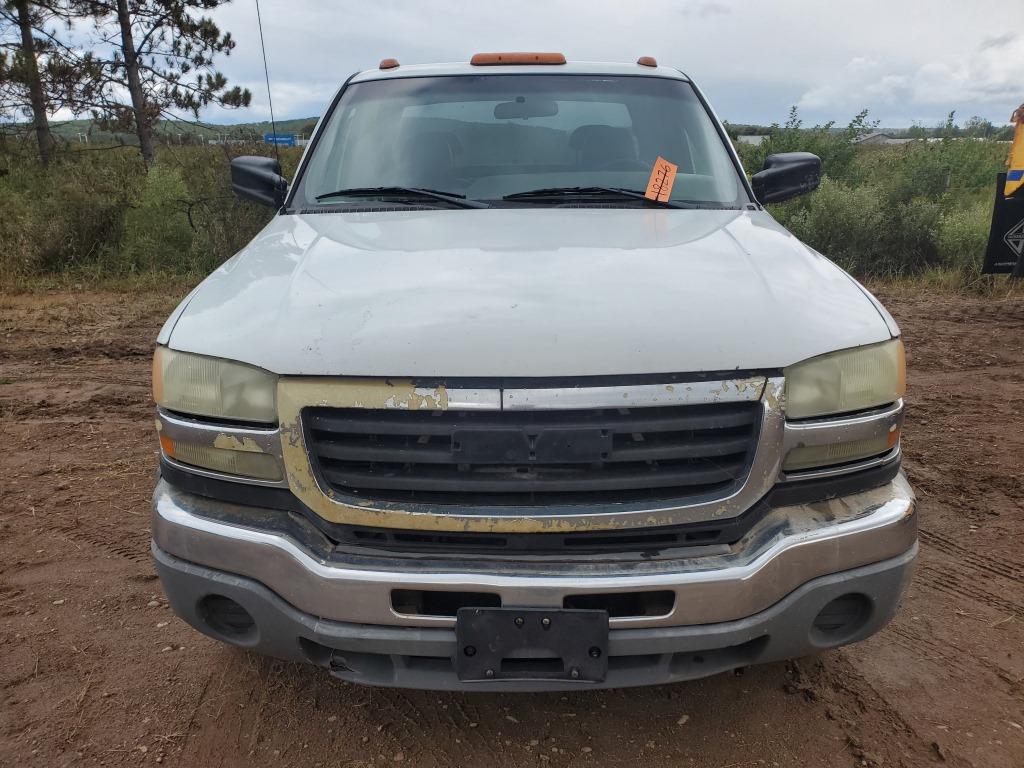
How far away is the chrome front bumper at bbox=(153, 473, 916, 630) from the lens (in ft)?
5.89

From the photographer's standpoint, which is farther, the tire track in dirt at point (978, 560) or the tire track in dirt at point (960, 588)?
the tire track in dirt at point (978, 560)

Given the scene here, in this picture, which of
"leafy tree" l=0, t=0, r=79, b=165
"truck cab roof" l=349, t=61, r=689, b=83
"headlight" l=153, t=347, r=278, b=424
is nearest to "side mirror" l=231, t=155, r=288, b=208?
"truck cab roof" l=349, t=61, r=689, b=83

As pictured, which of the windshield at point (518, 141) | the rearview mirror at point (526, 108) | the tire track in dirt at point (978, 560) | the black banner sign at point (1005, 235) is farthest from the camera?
the black banner sign at point (1005, 235)

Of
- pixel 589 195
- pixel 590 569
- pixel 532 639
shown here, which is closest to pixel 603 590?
pixel 590 569

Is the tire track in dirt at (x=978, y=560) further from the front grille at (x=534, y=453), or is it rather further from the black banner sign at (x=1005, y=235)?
the black banner sign at (x=1005, y=235)

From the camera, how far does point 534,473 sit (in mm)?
1845

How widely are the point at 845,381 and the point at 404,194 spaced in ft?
5.94

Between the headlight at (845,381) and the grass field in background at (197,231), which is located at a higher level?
the headlight at (845,381)

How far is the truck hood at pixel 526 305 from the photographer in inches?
70.9

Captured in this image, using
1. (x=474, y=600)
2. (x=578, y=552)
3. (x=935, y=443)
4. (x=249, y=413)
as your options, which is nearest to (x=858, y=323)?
(x=578, y=552)

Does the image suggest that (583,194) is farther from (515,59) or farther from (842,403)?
(842,403)

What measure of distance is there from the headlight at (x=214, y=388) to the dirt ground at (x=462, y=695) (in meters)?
1.06

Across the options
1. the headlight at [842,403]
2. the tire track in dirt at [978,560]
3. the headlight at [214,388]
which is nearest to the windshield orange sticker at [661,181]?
the headlight at [842,403]

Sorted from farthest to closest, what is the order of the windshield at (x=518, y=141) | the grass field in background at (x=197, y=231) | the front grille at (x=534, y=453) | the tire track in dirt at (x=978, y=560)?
the grass field in background at (x=197, y=231) < the tire track in dirt at (x=978, y=560) < the windshield at (x=518, y=141) < the front grille at (x=534, y=453)
